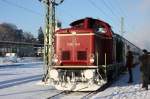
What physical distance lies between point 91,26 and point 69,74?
3.07 metres

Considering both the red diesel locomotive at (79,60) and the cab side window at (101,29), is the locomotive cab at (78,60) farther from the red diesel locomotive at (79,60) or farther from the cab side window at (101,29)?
the cab side window at (101,29)

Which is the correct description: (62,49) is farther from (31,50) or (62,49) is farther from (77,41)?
(31,50)

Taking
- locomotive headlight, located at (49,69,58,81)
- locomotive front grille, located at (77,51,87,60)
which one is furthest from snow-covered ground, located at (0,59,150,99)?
locomotive front grille, located at (77,51,87,60)

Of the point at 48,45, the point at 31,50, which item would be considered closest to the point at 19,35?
the point at 31,50

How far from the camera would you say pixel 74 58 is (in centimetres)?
1675

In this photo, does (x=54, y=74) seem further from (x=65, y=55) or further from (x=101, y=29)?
(x=101, y=29)

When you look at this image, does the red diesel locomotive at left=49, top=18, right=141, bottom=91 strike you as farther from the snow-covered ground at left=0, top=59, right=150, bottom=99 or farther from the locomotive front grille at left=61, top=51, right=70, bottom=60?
the snow-covered ground at left=0, top=59, right=150, bottom=99

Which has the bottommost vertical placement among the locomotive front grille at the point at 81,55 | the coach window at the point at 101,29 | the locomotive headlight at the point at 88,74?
the locomotive headlight at the point at 88,74

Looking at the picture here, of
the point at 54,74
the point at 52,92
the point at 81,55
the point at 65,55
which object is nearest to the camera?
the point at 52,92

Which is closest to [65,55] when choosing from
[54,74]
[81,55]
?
[81,55]

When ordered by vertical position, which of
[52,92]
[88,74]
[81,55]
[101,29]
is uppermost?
[101,29]

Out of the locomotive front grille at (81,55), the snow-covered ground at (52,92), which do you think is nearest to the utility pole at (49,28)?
the snow-covered ground at (52,92)

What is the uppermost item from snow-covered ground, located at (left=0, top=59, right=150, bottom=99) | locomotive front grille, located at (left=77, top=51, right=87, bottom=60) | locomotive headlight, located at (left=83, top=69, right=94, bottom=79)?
locomotive front grille, located at (left=77, top=51, right=87, bottom=60)

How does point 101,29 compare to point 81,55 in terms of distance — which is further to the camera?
point 101,29
